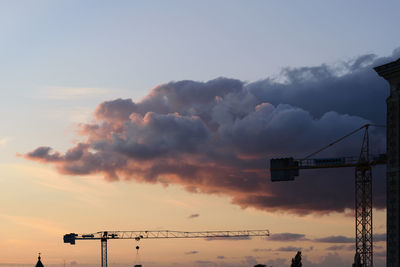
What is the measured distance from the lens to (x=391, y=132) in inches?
4055

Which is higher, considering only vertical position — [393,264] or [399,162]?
[399,162]

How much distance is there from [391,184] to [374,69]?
53.0 ft

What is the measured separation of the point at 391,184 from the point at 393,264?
10972 millimetres

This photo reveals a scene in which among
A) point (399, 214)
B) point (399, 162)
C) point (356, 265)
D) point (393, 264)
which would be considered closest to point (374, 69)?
point (399, 162)

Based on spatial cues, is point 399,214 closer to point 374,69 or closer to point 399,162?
point 399,162

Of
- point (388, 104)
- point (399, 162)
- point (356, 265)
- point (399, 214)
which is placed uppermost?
point (388, 104)

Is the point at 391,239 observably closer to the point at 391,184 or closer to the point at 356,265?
the point at 391,184

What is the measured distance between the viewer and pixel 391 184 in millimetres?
102438

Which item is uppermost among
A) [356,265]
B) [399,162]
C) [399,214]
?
[399,162]

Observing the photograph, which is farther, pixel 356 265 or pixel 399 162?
pixel 356 265

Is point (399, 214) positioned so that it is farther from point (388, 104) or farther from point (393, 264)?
point (388, 104)

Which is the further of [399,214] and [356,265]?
[356,265]

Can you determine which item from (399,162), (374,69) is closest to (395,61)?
(374,69)

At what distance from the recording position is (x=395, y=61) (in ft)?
327
